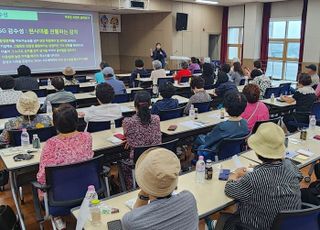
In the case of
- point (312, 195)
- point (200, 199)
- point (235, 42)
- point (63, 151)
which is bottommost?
point (312, 195)

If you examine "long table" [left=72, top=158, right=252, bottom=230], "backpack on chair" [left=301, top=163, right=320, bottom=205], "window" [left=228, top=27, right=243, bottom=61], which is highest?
"window" [left=228, top=27, right=243, bottom=61]

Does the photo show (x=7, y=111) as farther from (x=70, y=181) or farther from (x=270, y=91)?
(x=270, y=91)

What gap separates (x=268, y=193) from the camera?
1.85m

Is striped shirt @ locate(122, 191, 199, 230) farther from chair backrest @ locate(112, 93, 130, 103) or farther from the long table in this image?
chair backrest @ locate(112, 93, 130, 103)

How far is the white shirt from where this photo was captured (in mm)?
3883

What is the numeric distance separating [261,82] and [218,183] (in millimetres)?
4881

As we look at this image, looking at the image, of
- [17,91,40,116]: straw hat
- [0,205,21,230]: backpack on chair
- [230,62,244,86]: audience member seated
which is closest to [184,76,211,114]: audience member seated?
[17,91,40,116]: straw hat

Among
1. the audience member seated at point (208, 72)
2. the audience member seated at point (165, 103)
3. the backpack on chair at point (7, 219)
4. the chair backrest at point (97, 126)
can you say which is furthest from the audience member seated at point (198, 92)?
the backpack on chair at point (7, 219)

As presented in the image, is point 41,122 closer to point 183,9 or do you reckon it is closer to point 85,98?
point 85,98

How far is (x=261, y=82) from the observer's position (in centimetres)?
670

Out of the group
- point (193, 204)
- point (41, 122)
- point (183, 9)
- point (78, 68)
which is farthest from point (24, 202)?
point (183, 9)

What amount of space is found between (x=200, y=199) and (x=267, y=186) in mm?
502

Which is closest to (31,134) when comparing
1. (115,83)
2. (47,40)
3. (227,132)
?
(227,132)

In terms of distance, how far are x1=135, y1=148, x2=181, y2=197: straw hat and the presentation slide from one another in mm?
10501
